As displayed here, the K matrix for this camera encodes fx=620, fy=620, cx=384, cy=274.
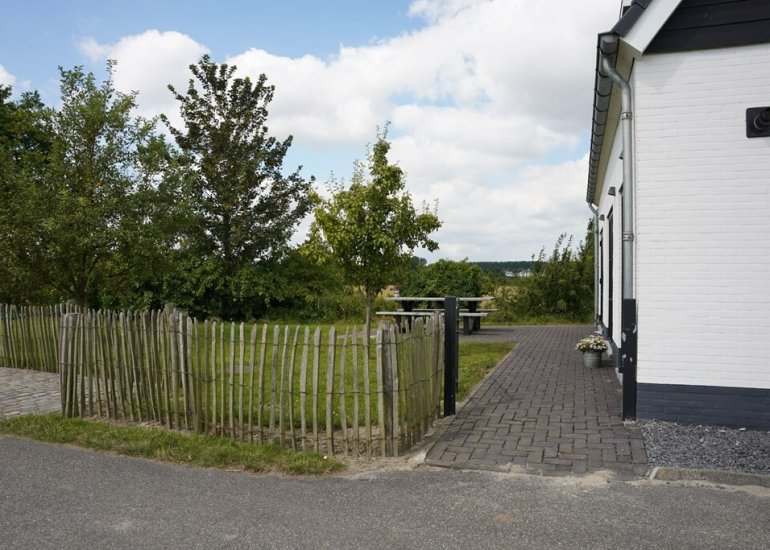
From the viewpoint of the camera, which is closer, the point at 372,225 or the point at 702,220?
the point at 702,220

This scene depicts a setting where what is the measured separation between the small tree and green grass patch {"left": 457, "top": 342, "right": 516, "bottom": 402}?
1.94 m

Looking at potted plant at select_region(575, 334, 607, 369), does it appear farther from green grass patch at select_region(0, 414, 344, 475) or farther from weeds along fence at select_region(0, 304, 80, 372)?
weeds along fence at select_region(0, 304, 80, 372)

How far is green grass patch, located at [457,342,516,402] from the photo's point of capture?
8961mm

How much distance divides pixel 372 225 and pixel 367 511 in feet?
22.2

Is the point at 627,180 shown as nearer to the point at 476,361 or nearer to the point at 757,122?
the point at 757,122

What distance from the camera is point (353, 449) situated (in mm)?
5477

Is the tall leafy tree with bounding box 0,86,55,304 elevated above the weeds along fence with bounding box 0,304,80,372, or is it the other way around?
the tall leafy tree with bounding box 0,86,55,304

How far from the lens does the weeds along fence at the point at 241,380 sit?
5516 mm

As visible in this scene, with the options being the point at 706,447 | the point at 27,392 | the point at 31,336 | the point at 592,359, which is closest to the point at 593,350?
the point at 592,359

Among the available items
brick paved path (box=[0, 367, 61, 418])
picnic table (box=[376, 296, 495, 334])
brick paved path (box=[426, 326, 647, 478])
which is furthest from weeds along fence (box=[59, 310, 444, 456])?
picnic table (box=[376, 296, 495, 334])

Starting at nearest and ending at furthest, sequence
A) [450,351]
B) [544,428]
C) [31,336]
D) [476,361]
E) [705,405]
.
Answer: [705,405] < [544,428] < [450,351] < [31,336] < [476,361]

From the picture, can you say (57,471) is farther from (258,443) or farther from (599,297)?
(599,297)

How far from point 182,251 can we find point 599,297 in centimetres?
1461

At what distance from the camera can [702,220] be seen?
6.24 m
